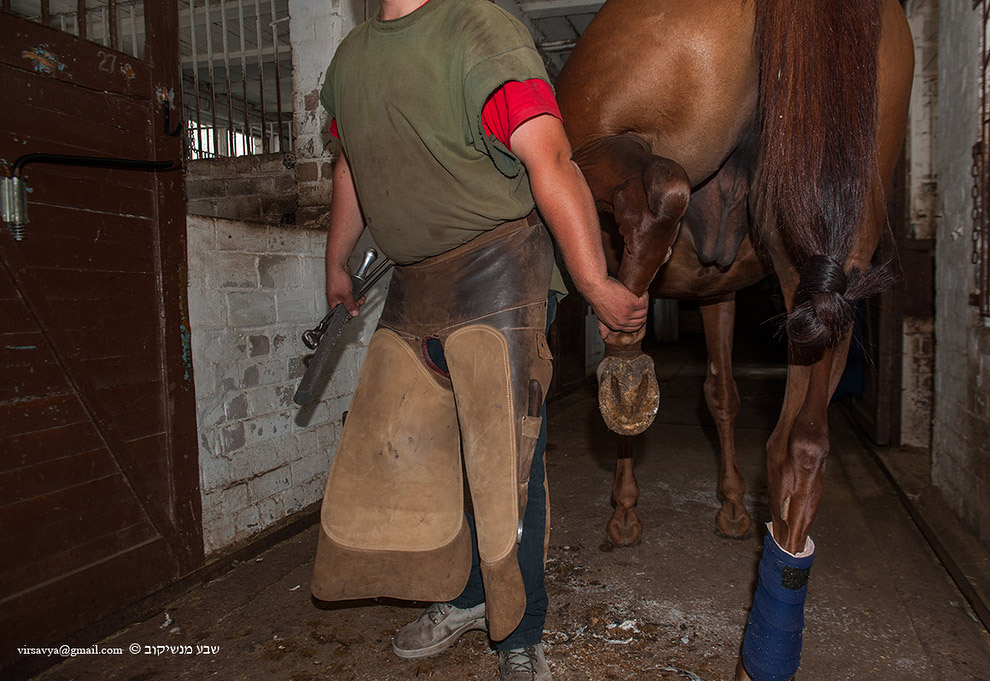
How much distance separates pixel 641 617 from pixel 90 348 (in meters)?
2.01

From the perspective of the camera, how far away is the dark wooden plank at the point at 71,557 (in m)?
1.77

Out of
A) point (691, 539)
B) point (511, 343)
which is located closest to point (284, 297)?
point (511, 343)

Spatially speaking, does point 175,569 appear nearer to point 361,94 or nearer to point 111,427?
point 111,427

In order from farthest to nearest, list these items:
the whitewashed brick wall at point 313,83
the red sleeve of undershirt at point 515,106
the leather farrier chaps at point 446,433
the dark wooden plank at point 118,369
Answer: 1. the whitewashed brick wall at point 313,83
2. the dark wooden plank at point 118,369
3. the leather farrier chaps at point 446,433
4. the red sleeve of undershirt at point 515,106

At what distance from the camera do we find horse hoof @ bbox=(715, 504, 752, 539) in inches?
104

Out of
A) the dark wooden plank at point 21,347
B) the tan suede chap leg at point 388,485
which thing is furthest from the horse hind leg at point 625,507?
the dark wooden plank at point 21,347

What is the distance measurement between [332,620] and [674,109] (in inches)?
75.7

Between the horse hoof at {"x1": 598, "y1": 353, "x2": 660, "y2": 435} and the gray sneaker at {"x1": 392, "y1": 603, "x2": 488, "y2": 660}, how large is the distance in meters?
0.75

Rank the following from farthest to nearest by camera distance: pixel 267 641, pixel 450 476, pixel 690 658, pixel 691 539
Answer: pixel 691 539
pixel 267 641
pixel 690 658
pixel 450 476

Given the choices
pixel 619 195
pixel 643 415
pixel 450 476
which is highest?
pixel 619 195

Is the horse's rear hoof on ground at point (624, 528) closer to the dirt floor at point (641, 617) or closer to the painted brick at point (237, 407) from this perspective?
the dirt floor at point (641, 617)

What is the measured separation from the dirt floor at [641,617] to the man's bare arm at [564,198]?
115cm

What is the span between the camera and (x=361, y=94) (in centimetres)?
145

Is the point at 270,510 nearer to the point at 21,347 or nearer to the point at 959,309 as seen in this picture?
the point at 21,347
